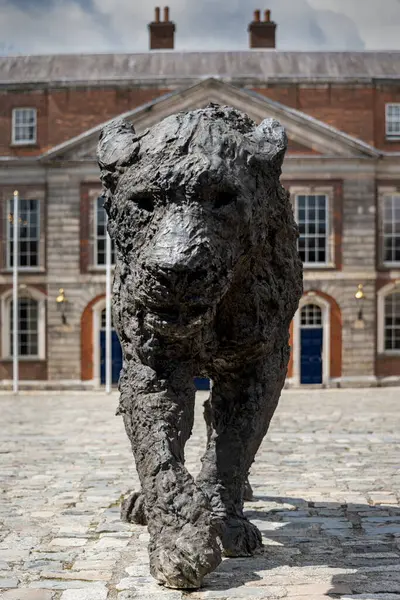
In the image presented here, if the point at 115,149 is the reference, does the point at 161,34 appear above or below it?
above

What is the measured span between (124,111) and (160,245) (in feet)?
83.7

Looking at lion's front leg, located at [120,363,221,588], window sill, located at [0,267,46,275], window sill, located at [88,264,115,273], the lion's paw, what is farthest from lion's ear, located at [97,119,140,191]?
window sill, located at [0,267,46,275]

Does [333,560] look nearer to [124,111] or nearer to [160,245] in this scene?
[160,245]

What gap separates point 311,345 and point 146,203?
23.7 metres

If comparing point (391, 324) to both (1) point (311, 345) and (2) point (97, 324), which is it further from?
(2) point (97, 324)

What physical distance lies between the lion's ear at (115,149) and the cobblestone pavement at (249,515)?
6.08ft

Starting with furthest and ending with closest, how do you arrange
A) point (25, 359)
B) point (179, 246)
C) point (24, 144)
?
point (24, 144) < point (25, 359) < point (179, 246)

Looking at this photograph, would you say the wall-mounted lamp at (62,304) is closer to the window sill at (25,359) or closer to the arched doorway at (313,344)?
the window sill at (25,359)

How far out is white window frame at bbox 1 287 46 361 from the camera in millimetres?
27391

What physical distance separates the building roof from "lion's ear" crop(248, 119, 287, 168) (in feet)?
83.6

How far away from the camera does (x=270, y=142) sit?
164 inches

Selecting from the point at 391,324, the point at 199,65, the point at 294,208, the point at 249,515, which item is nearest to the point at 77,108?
the point at 199,65

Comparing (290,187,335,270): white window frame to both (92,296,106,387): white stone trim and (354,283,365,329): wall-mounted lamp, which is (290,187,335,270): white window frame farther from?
(92,296,106,387): white stone trim

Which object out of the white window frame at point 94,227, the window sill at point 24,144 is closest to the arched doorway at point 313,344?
the white window frame at point 94,227
